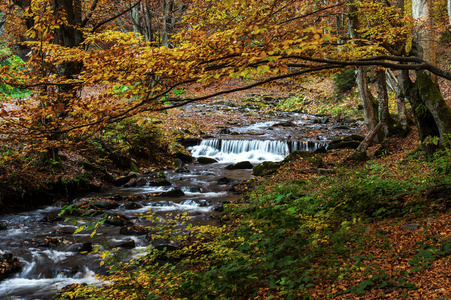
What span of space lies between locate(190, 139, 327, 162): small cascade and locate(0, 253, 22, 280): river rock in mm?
10603

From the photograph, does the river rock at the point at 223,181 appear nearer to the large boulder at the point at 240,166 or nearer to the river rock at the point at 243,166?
the large boulder at the point at 240,166

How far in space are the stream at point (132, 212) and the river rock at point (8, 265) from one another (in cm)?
9

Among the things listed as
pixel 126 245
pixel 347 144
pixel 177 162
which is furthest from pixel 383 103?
pixel 126 245

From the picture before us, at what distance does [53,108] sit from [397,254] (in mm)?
5038

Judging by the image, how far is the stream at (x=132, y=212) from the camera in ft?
18.2

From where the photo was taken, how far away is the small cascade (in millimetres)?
15641

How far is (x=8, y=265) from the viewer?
554 centimetres

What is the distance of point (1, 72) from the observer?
4922mm

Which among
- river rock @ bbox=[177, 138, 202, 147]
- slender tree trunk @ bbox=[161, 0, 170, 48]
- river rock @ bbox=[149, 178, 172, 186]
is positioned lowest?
river rock @ bbox=[149, 178, 172, 186]

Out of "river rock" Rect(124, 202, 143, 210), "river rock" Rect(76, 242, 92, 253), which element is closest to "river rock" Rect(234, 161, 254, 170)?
"river rock" Rect(124, 202, 143, 210)

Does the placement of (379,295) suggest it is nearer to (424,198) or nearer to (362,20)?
(424,198)

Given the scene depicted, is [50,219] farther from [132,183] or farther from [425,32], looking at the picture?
[425,32]

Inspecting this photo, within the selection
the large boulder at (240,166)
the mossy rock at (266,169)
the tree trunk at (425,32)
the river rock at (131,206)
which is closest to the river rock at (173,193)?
the river rock at (131,206)

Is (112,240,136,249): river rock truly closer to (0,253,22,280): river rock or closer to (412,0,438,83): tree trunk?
(0,253,22,280): river rock
